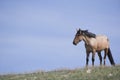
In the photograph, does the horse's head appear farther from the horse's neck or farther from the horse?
the horse's neck

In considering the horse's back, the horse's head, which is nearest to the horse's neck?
the horse's head

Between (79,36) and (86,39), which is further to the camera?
(79,36)

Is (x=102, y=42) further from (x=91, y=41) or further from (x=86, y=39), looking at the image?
(x=86, y=39)

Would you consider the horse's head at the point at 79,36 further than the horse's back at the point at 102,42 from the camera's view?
No

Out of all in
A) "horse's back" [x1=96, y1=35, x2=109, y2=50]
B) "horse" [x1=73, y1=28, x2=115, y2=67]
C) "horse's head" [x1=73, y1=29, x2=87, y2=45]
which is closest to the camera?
"horse" [x1=73, y1=28, x2=115, y2=67]

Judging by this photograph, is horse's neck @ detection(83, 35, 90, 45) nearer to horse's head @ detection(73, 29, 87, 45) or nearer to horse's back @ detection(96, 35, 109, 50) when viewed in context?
horse's head @ detection(73, 29, 87, 45)

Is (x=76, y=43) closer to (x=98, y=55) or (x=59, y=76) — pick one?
(x=98, y=55)

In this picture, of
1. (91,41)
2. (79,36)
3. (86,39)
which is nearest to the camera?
(91,41)

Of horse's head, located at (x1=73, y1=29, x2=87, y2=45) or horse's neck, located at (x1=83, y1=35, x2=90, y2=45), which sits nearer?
horse's neck, located at (x1=83, y1=35, x2=90, y2=45)

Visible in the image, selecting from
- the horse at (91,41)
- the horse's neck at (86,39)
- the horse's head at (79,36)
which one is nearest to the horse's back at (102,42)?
the horse at (91,41)

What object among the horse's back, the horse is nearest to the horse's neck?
the horse

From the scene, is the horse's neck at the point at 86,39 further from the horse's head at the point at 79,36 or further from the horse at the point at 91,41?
the horse's head at the point at 79,36

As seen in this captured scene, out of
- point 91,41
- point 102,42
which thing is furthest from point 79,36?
point 102,42

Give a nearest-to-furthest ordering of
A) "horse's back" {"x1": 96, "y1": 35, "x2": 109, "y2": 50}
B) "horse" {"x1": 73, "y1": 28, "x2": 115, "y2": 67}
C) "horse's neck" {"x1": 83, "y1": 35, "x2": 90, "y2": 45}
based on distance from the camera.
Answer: "horse" {"x1": 73, "y1": 28, "x2": 115, "y2": 67} → "horse's neck" {"x1": 83, "y1": 35, "x2": 90, "y2": 45} → "horse's back" {"x1": 96, "y1": 35, "x2": 109, "y2": 50}
